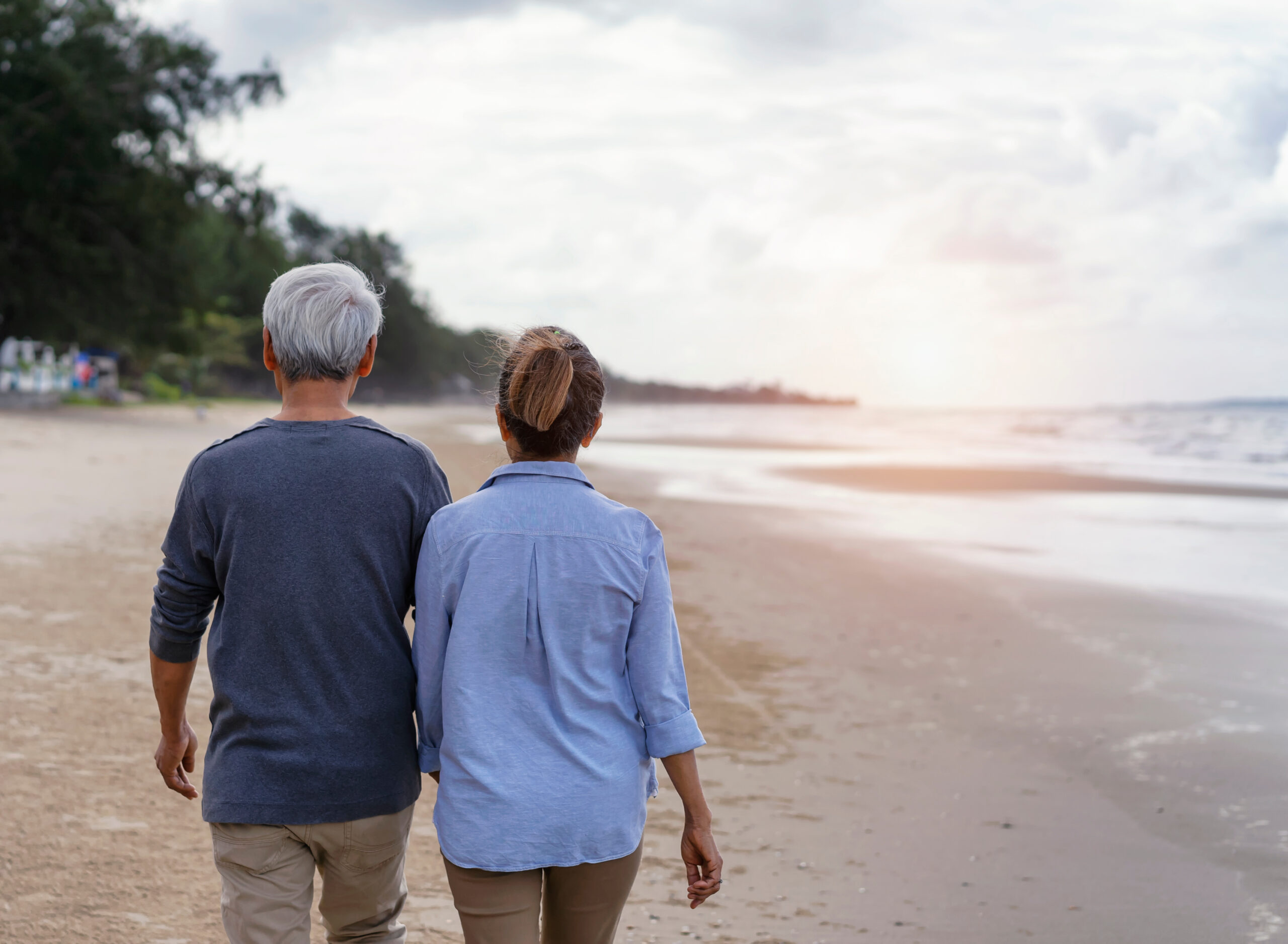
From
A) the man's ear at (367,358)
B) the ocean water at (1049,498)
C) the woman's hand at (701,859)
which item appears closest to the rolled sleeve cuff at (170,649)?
the man's ear at (367,358)

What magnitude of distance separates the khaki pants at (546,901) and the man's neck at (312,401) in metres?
0.81

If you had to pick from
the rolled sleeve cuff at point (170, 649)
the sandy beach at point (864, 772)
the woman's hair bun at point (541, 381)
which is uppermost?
the woman's hair bun at point (541, 381)

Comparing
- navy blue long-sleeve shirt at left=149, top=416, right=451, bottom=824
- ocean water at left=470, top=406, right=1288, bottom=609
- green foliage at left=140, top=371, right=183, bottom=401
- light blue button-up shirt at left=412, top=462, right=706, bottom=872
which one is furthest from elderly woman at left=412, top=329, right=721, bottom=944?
green foliage at left=140, top=371, right=183, bottom=401

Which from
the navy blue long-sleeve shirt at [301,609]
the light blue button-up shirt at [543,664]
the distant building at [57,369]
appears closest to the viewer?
the light blue button-up shirt at [543,664]

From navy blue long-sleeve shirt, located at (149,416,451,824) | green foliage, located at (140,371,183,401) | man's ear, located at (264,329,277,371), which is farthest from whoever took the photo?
green foliage, located at (140,371,183,401)

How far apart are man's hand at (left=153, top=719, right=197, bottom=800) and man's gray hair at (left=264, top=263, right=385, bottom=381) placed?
2.50 feet

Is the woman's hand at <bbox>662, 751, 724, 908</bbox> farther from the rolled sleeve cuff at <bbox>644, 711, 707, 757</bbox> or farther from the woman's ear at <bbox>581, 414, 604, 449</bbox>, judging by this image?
the woman's ear at <bbox>581, 414, 604, 449</bbox>

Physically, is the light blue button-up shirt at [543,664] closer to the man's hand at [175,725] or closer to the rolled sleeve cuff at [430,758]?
the rolled sleeve cuff at [430,758]

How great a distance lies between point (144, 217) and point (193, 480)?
→ 3194cm

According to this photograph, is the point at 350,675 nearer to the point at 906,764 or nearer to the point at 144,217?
the point at 906,764

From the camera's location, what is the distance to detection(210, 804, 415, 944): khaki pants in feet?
6.16

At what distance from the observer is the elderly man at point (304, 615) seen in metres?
1.84

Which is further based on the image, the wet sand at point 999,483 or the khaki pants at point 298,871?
the wet sand at point 999,483

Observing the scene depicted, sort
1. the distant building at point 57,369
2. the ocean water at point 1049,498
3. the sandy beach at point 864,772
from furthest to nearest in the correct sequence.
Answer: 1. the distant building at point 57,369
2. the ocean water at point 1049,498
3. the sandy beach at point 864,772
